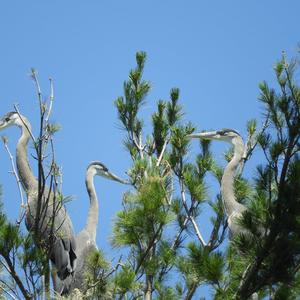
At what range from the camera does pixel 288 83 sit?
10.8 ft

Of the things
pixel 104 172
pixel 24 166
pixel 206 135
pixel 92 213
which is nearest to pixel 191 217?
pixel 206 135

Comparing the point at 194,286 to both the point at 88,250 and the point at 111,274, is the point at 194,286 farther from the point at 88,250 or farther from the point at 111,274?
the point at 88,250

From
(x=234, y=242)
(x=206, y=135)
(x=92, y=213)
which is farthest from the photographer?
(x=92, y=213)

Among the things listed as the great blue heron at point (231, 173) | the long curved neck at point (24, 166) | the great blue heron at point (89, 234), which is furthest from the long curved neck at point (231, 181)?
the long curved neck at point (24, 166)

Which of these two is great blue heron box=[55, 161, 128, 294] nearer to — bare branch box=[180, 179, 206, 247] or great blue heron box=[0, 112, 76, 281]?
great blue heron box=[0, 112, 76, 281]

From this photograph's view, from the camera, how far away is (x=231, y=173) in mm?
5418

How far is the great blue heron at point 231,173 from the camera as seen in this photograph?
191 inches

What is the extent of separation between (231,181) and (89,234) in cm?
130

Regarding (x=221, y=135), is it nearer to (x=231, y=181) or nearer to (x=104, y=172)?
(x=231, y=181)

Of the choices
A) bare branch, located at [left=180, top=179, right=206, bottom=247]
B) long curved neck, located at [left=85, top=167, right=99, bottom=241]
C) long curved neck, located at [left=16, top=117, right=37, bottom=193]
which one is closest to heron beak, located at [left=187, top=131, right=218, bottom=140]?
bare branch, located at [left=180, top=179, right=206, bottom=247]

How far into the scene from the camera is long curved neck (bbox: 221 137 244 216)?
5094mm

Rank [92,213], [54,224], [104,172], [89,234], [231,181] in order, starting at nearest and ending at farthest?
[54,224] → [231,181] → [89,234] → [92,213] → [104,172]

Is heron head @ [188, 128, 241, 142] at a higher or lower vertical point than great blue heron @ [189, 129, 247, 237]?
higher

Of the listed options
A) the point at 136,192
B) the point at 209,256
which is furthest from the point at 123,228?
the point at 209,256
